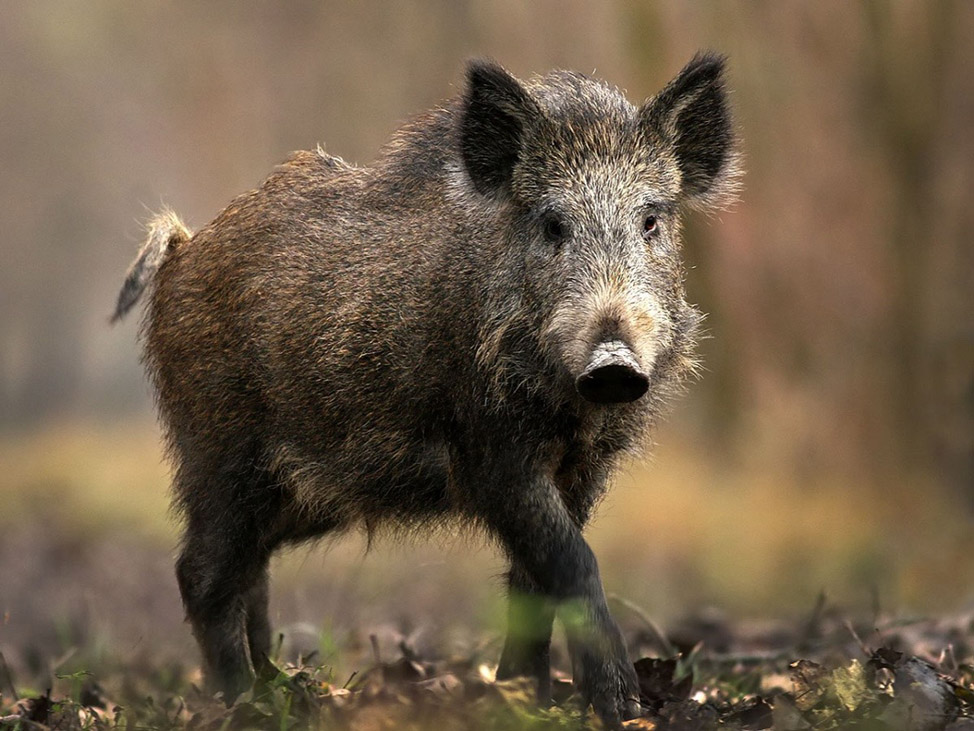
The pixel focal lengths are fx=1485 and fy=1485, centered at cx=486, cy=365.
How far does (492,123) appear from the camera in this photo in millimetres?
5469

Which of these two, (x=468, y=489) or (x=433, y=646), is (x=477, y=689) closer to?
(x=468, y=489)

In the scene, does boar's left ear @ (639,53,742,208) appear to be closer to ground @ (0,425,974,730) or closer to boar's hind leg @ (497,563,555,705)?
ground @ (0,425,974,730)

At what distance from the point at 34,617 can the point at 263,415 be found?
13.9 feet

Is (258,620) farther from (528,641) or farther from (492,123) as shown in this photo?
(492,123)

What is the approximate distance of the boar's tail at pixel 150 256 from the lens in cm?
632

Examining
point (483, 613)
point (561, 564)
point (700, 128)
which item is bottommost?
point (483, 613)

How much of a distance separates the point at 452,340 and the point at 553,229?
1.80 feet

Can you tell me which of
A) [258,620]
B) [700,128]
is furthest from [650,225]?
[258,620]

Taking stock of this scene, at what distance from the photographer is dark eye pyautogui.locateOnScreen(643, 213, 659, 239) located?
5.35 m

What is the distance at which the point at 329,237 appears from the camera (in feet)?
19.4

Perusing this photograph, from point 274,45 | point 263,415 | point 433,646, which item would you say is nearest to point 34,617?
point 433,646

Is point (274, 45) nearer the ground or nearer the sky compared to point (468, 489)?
nearer the sky

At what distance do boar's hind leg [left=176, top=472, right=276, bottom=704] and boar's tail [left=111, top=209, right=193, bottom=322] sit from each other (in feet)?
2.94

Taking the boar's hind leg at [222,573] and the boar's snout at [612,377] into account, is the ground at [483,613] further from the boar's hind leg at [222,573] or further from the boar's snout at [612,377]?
the boar's snout at [612,377]
